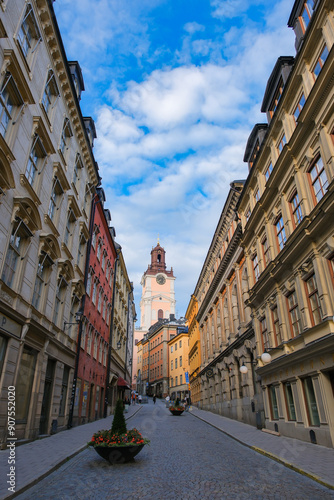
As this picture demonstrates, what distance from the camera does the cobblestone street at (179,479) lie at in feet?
23.0

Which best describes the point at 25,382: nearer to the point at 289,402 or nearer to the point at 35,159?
the point at 35,159

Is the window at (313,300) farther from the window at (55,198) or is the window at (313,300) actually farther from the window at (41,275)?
the window at (55,198)

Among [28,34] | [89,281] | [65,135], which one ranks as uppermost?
[65,135]

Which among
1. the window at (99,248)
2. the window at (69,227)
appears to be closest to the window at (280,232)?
the window at (69,227)

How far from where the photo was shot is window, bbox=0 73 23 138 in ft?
40.5

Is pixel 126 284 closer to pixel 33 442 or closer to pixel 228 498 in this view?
pixel 33 442

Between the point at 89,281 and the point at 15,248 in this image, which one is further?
the point at 89,281

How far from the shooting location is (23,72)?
13867mm

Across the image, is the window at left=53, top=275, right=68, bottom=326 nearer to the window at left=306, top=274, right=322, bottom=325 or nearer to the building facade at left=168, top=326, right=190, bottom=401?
the window at left=306, top=274, right=322, bottom=325

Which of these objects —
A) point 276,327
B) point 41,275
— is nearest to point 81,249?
point 41,275

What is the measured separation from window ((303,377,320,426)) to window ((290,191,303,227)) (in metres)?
6.65

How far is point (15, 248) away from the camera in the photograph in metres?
13.4

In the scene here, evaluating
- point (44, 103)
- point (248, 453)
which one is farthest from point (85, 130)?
point (248, 453)

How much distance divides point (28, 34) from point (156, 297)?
97.6 meters
